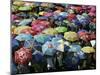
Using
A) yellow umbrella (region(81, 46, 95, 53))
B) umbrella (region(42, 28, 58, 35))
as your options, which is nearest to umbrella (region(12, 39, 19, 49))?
umbrella (region(42, 28, 58, 35))

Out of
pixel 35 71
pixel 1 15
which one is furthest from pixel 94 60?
pixel 1 15

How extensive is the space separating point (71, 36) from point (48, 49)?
26 centimetres

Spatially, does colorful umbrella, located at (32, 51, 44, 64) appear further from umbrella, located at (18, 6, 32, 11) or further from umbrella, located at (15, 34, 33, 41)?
umbrella, located at (18, 6, 32, 11)

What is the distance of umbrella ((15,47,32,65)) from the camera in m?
1.87

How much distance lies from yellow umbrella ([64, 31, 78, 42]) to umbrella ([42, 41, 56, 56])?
17 centimetres

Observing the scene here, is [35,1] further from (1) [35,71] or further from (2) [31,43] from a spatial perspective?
(1) [35,71]

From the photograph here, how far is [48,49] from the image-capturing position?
1958 mm

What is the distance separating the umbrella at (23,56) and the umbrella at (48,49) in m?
0.13

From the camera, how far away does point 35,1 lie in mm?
1955

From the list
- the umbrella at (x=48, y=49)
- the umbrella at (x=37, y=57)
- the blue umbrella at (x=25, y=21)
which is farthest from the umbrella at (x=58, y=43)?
the blue umbrella at (x=25, y=21)

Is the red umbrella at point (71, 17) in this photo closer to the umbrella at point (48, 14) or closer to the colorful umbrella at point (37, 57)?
the umbrella at point (48, 14)

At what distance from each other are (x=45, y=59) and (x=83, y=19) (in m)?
0.55

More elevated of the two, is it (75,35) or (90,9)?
(90,9)

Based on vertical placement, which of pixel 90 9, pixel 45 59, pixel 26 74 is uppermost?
pixel 90 9
